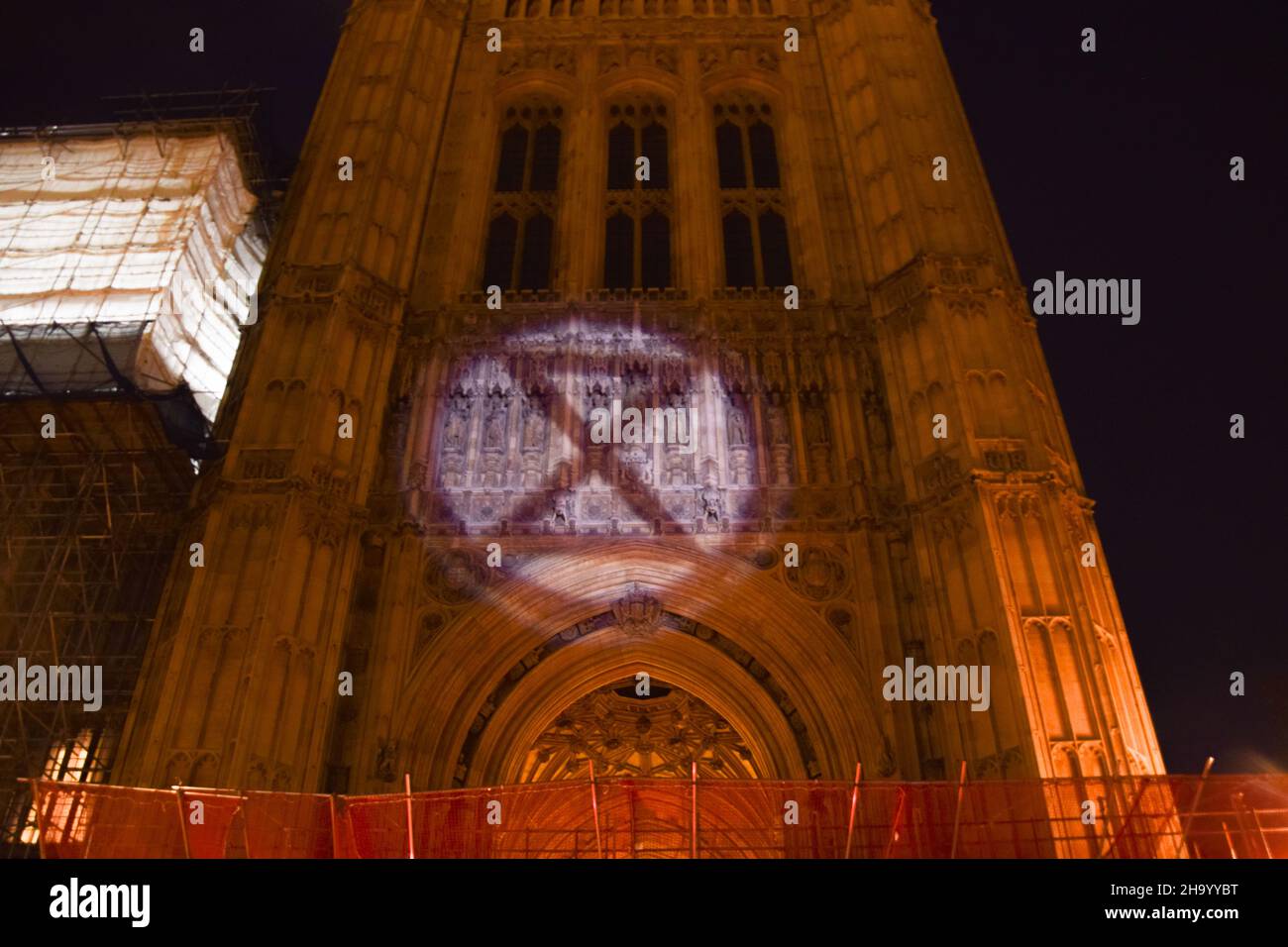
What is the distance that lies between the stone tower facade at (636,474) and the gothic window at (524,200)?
0.32 ft

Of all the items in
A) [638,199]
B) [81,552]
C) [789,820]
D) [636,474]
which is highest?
[638,199]

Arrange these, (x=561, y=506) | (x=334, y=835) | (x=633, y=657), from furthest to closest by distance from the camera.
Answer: (x=561, y=506)
(x=633, y=657)
(x=334, y=835)

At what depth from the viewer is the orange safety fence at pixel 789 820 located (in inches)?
360

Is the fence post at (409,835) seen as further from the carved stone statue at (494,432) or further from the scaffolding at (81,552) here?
the carved stone statue at (494,432)

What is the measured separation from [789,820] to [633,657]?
13.9 ft

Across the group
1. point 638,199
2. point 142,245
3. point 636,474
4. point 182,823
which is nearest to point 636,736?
point 636,474

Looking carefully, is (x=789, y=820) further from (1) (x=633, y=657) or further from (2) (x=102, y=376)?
(2) (x=102, y=376)

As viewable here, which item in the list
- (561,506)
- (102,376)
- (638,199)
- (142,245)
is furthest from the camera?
(638,199)

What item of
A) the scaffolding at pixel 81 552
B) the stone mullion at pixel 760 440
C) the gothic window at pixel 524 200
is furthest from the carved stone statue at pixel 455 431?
the stone mullion at pixel 760 440

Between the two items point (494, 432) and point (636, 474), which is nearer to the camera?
point (636, 474)

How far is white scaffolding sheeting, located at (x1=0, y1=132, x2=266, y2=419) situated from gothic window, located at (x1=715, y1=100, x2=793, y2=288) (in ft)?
27.9

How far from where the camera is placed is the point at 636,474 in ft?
50.2

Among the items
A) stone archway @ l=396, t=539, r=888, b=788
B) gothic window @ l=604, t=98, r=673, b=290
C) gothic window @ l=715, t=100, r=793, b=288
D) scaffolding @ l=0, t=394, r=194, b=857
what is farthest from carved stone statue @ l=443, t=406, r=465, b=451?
gothic window @ l=715, t=100, r=793, b=288

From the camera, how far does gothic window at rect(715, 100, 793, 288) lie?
18.8 metres
